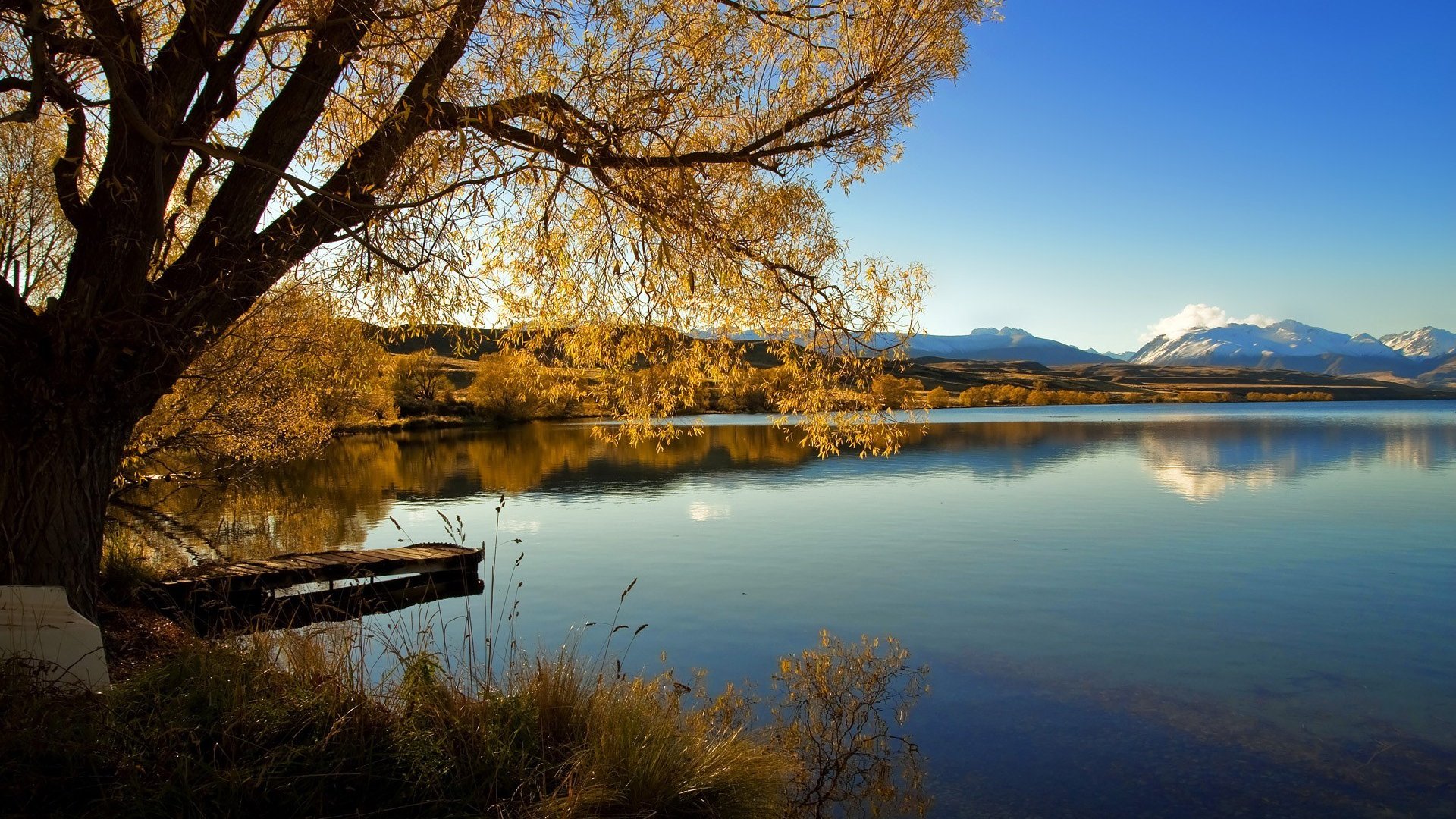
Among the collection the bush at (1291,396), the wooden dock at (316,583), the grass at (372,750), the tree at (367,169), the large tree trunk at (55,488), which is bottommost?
the bush at (1291,396)

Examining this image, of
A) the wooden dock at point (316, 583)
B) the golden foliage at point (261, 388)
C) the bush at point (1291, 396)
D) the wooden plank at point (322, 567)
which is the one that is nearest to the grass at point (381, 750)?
the wooden dock at point (316, 583)

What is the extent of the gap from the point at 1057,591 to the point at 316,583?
9.51 metres

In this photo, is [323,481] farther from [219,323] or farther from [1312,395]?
[1312,395]

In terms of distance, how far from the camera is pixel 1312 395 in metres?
97.2

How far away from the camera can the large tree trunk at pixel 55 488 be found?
5027 millimetres

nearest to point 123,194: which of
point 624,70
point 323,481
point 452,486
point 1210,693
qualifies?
point 624,70

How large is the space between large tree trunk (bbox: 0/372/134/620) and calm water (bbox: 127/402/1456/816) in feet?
13.5

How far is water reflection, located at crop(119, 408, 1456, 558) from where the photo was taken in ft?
55.4

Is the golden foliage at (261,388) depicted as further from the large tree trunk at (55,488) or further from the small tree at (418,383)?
the small tree at (418,383)

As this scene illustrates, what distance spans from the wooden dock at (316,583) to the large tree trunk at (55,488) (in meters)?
2.87

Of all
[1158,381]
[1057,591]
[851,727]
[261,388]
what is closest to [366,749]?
[851,727]

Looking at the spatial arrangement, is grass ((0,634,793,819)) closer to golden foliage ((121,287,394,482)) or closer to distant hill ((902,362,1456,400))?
golden foliage ((121,287,394,482))

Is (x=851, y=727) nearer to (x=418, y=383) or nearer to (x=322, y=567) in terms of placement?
(x=322, y=567)

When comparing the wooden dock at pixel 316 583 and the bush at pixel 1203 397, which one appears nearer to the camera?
the wooden dock at pixel 316 583
